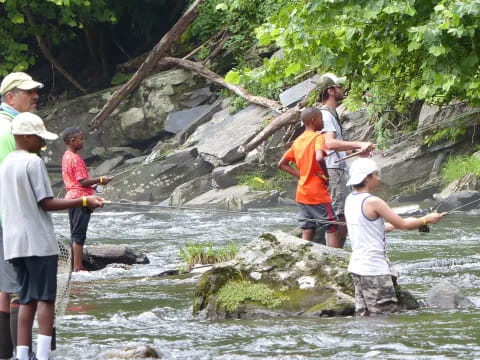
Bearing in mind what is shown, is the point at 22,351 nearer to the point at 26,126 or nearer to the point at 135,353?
the point at 135,353

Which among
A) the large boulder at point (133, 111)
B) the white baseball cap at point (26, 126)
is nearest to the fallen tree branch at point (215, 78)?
the large boulder at point (133, 111)

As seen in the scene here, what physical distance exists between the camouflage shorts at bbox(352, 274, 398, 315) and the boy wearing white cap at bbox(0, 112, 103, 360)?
2565 millimetres

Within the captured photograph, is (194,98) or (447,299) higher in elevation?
(194,98)

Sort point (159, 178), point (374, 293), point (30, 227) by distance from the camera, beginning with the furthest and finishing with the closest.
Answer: point (159, 178) → point (374, 293) → point (30, 227)

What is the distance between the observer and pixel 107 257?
12125mm

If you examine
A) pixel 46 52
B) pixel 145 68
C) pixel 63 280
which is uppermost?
pixel 46 52

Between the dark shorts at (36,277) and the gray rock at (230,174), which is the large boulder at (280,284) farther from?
the gray rock at (230,174)

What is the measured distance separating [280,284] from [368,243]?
104 cm

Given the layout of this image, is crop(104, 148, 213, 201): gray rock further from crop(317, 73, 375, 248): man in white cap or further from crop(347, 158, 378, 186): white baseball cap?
crop(347, 158, 378, 186): white baseball cap

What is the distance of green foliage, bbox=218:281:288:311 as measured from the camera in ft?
26.7

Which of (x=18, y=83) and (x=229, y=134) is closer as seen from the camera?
(x=18, y=83)

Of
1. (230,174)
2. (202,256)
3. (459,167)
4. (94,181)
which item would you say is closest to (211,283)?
(94,181)

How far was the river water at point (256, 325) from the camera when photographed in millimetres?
6559

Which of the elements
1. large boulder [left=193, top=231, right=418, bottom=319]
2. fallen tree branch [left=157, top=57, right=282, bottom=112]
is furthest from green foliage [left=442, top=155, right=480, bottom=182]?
large boulder [left=193, top=231, right=418, bottom=319]
